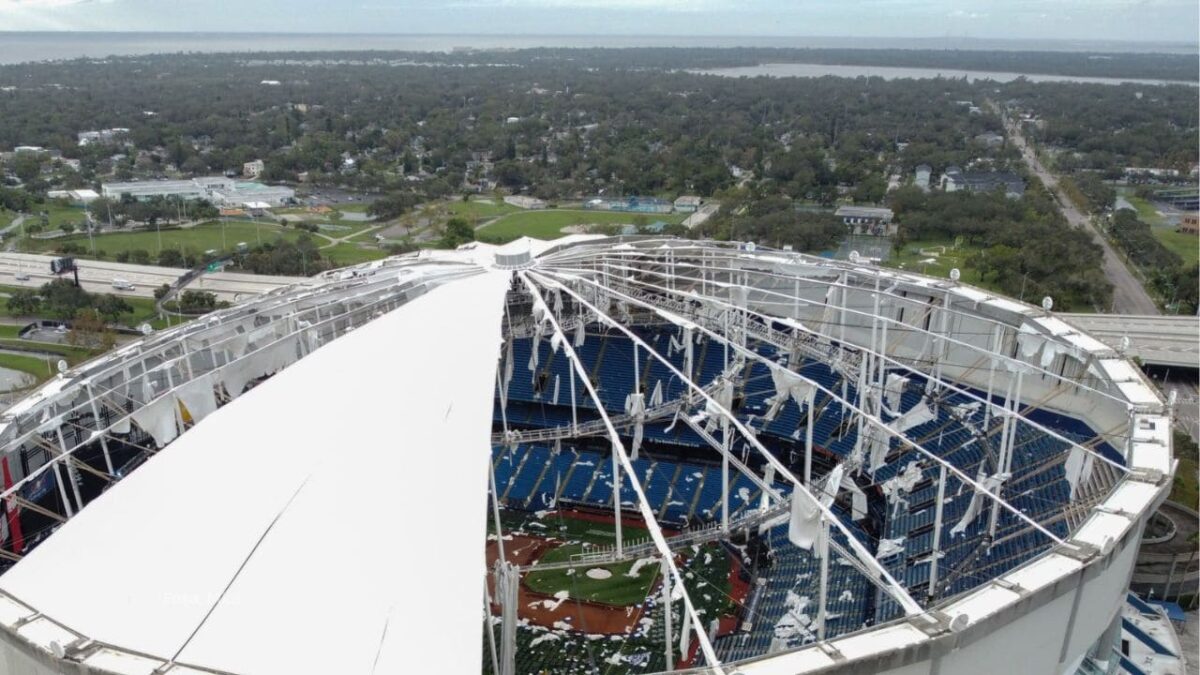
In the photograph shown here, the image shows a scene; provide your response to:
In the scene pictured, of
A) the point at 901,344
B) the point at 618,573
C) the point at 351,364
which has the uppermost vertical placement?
the point at 351,364

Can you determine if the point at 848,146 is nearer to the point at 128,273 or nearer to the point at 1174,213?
the point at 1174,213

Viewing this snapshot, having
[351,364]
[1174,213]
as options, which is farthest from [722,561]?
[1174,213]

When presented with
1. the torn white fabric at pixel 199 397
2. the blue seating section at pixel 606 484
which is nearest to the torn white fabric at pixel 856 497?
the blue seating section at pixel 606 484

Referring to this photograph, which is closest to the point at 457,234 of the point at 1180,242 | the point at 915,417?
the point at 915,417

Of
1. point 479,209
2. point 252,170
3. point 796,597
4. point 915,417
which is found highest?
point 915,417

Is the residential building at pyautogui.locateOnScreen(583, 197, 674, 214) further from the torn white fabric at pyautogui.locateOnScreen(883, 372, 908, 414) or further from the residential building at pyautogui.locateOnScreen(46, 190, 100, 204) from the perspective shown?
the torn white fabric at pyautogui.locateOnScreen(883, 372, 908, 414)

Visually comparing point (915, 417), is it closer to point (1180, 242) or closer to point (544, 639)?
point (544, 639)
